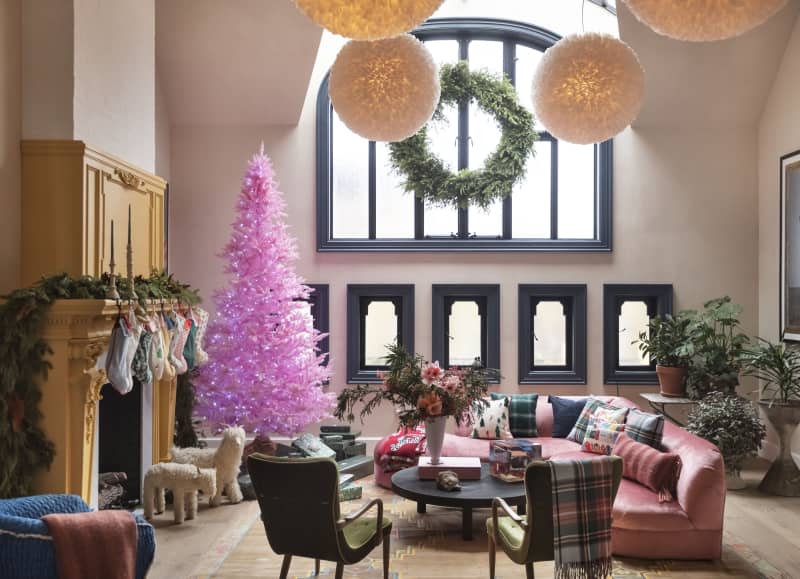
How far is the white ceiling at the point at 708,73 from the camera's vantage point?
7676 mm

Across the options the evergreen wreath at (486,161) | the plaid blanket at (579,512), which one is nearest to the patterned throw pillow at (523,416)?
the evergreen wreath at (486,161)

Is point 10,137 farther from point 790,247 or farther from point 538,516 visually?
point 790,247

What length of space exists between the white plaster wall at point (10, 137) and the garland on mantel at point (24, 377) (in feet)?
1.44

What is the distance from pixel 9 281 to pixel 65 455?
1.17 metres

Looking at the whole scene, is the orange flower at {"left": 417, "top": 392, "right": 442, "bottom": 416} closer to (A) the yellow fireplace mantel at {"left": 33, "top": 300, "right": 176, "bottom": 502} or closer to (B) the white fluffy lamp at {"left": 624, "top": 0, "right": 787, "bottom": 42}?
(A) the yellow fireplace mantel at {"left": 33, "top": 300, "right": 176, "bottom": 502}

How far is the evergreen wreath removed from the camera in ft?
27.6

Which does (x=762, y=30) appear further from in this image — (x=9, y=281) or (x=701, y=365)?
(x=9, y=281)

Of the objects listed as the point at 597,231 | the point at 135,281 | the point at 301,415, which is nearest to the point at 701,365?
the point at 597,231

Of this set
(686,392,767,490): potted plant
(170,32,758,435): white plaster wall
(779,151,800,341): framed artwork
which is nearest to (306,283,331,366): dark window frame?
(170,32,758,435): white plaster wall

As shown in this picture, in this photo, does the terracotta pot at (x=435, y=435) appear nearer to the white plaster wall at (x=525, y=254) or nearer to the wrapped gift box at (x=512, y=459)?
the wrapped gift box at (x=512, y=459)

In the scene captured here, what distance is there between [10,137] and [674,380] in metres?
6.31

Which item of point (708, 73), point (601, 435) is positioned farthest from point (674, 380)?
point (708, 73)

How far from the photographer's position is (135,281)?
5453mm

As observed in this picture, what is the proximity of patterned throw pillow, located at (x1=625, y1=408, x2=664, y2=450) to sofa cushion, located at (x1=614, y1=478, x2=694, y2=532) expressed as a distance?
66 centimetres
